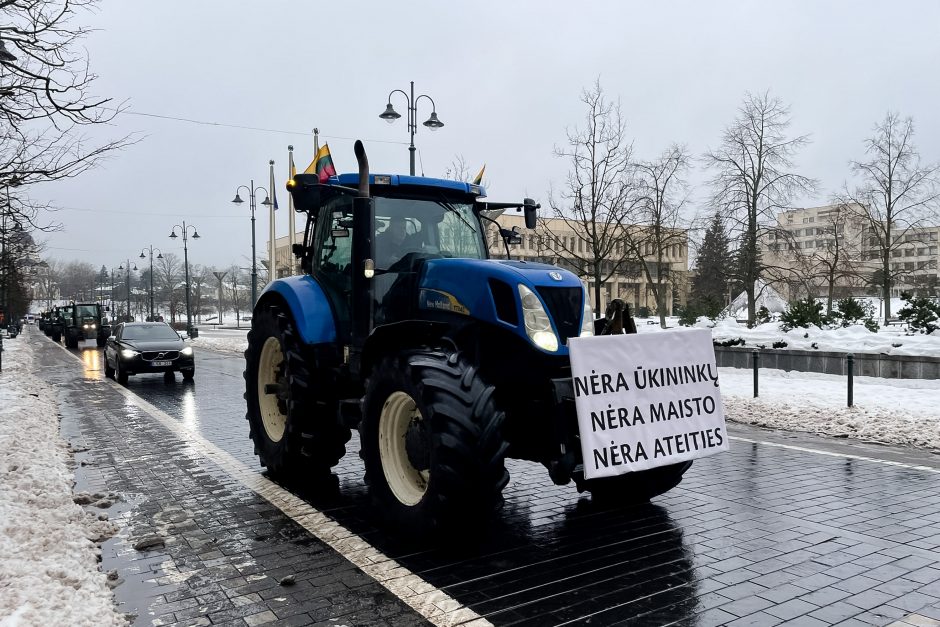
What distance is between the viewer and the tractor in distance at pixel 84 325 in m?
37.8

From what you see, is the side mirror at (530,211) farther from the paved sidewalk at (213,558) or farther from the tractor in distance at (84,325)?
the tractor in distance at (84,325)

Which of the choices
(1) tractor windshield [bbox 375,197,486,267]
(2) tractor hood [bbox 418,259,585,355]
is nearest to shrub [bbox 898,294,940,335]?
(1) tractor windshield [bbox 375,197,486,267]

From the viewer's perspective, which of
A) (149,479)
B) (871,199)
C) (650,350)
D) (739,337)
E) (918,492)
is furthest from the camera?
(871,199)

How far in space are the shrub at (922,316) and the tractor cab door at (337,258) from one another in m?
15.5

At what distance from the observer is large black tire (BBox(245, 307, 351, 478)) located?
646 cm

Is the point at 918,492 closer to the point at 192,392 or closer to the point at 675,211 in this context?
the point at 192,392

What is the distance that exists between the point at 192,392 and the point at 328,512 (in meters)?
10.3

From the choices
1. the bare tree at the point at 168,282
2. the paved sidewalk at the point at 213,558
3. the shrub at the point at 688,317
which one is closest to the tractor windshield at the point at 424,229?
the paved sidewalk at the point at 213,558

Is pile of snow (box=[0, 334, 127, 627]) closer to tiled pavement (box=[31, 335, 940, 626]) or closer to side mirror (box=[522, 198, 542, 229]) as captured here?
tiled pavement (box=[31, 335, 940, 626])

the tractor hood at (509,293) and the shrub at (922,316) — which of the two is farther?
the shrub at (922,316)

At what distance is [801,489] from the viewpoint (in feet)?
21.5

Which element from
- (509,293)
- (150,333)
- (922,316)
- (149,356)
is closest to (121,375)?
(149,356)

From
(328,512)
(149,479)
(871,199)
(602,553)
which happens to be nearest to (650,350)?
(602,553)

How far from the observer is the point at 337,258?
6680mm
